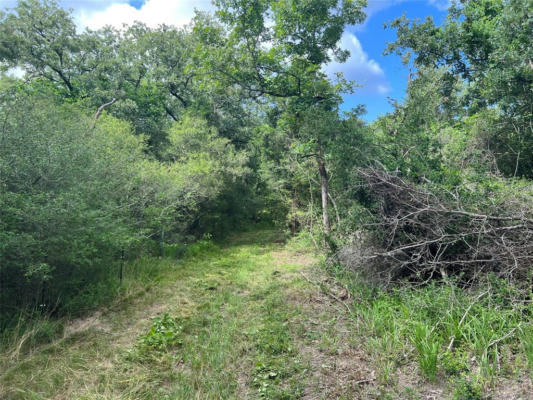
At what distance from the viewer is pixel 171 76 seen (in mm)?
13812

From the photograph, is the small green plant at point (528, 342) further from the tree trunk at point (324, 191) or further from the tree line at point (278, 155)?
the tree trunk at point (324, 191)

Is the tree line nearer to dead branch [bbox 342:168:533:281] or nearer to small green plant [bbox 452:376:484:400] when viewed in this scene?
dead branch [bbox 342:168:533:281]

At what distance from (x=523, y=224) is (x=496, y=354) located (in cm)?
174

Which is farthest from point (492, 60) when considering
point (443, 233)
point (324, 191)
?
point (443, 233)

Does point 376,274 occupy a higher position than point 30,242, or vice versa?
point 30,242

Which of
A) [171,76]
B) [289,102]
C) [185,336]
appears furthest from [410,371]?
[171,76]

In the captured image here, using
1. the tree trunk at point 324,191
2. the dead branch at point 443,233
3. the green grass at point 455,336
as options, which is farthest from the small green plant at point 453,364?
the tree trunk at point 324,191

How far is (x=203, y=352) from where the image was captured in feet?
10.4

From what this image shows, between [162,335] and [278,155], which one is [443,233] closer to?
[162,335]

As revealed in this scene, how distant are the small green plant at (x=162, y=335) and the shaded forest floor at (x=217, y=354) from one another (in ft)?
0.04

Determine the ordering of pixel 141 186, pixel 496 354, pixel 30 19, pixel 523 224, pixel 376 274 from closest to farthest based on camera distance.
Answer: pixel 496 354 → pixel 523 224 → pixel 376 274 → pixel 141 186 → pixel 30 19

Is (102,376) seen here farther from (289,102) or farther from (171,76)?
(171,76)

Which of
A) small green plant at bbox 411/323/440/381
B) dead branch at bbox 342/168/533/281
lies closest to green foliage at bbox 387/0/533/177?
dead branch at bbox 342/168/533/281

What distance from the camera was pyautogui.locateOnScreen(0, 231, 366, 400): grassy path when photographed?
2.56m
